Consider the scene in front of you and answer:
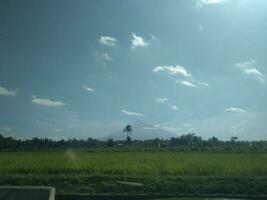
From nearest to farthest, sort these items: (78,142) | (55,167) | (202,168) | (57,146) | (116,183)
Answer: (116,183)
(202,168)
(55,167)
(57,146)
(78,142)

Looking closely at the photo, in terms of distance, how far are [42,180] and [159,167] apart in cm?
857

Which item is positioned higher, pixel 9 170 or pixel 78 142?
pixel 78 142

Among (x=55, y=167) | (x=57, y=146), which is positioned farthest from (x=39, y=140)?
(x=55, y=167)

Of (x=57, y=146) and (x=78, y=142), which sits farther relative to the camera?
(x=78, y=142)

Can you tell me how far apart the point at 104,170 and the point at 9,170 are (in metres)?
5.99

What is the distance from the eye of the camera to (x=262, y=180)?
23156 millimetres

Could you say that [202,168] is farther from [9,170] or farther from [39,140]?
[39,140]

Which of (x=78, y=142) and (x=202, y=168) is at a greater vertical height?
(x=78, y=142)

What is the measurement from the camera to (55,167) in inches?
1191

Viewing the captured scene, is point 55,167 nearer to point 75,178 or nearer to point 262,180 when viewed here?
point 75,178

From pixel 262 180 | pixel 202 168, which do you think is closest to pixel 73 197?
→ pixel 262 180

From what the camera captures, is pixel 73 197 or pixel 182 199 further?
pixel 73 197

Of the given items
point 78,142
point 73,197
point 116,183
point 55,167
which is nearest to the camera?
Answer: point 73,197

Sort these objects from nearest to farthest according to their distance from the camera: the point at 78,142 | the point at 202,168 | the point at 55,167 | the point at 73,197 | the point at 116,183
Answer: the point at 73,197
the point at 116,183
the point at 202,168
the point at 55,167
the point at 78,142
